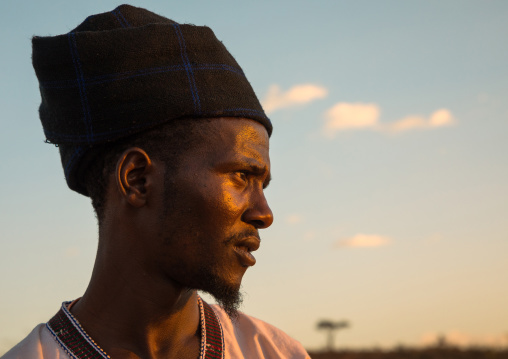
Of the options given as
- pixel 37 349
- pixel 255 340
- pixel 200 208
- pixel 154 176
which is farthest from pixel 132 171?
pixel 255 340

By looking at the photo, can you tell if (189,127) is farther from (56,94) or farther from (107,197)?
(56,94)

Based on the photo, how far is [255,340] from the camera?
4.16 m

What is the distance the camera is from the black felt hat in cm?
368

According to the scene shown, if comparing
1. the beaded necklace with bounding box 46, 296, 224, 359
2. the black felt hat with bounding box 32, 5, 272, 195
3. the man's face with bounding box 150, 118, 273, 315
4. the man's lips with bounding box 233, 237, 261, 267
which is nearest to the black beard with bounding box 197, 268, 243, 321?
→ the man's face with bounding box 150, 118, 273, 315

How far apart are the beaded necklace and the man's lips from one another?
64 cm

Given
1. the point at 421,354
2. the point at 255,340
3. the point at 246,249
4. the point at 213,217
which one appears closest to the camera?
the point at 213,217

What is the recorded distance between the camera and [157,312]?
3.72 m

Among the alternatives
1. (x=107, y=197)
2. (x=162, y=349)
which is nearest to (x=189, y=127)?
(x=107, y=197)

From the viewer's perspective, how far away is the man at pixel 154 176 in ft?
11.6

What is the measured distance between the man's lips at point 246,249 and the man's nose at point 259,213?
92 mm

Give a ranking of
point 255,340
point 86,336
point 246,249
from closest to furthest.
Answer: point 246,249 → point 86,336 → point 255,340

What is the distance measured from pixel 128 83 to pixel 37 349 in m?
1.57

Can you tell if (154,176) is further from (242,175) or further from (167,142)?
(242,175)

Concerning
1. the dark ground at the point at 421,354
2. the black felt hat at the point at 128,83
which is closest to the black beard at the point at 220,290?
the black felt hat at the point at 128,83
